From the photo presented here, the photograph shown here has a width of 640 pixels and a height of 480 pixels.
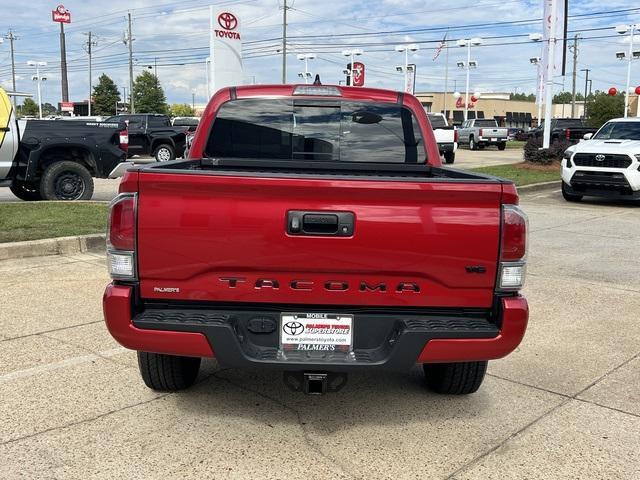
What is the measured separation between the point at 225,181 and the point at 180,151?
1862 cm

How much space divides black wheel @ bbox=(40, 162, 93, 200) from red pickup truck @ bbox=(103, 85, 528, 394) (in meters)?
8.65

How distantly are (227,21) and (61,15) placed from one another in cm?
5047

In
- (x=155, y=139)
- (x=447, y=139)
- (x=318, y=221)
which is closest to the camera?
(x=318, y=221)

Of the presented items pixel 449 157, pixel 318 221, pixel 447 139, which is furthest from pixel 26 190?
pixel 449 157

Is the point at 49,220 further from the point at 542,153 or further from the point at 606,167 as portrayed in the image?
the point at 542,153

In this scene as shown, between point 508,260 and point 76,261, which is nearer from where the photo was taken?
point 508,260

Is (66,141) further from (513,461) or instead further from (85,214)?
(513,461)

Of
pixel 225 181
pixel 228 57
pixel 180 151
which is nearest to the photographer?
pixel 225 181

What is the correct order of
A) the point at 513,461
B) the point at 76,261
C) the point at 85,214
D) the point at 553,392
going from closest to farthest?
the point at 513,461 → the point at 553,392 → the point at 76,261 → the point at 85,214

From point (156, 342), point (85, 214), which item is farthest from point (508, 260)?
point (85, 214)

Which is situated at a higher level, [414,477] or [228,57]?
[228,57]

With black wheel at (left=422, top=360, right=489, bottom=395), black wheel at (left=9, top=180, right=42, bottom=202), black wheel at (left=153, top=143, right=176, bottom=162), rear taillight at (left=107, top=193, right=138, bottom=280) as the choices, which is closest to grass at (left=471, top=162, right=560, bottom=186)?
black wheel at (left=153, top=143, right=176, bottom=162)

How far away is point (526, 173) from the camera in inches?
739

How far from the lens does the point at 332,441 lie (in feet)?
11.1
